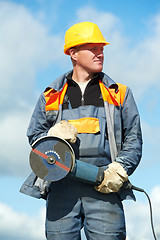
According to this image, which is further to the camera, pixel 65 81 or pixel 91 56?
pixel 65 81

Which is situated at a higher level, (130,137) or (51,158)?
(130,137)

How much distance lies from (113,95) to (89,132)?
22.4 inches

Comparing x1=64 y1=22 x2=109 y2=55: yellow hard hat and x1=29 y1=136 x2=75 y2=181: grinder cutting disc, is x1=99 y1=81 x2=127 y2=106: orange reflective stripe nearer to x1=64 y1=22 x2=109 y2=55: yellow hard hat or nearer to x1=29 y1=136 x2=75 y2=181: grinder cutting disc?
x1=64 y1=22 x2=109 y2=55: yellow hard hat

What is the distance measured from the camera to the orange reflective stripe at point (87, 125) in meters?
4.70

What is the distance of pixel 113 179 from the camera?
451 cm

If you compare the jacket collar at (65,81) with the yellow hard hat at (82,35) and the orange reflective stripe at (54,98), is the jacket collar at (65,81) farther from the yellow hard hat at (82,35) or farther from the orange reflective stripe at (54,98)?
the yellow hard hat at (82,35)

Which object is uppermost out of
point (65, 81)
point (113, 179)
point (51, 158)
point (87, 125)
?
point (65, 81)

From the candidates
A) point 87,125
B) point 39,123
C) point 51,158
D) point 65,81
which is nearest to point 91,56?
point 65,81

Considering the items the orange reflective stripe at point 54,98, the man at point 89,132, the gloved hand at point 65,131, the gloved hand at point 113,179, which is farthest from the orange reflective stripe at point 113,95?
the gloved hand at point 113,179

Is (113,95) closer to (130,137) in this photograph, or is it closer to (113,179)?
(130,137)

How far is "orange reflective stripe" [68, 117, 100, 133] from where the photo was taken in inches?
185

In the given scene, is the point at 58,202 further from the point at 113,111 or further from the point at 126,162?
the point at 113,111

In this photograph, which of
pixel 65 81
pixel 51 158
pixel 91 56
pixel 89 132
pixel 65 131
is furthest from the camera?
pixel 65 81

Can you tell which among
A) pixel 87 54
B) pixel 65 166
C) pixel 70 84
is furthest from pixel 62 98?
pixel 65 166
